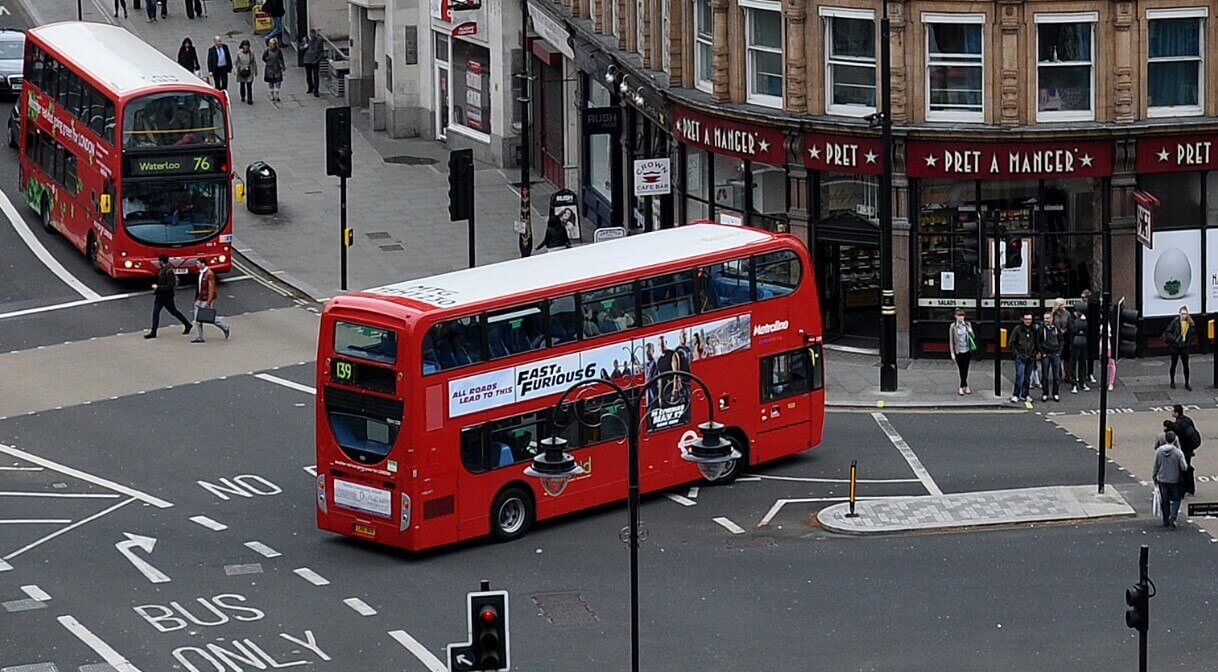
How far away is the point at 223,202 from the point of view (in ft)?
186

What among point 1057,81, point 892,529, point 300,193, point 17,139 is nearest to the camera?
point 892,529

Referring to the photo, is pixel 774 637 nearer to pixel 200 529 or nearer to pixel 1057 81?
pixel 200 529

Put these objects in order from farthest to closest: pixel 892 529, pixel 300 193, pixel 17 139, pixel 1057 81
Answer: pixel 17 139 < pixel 300 193 < pixel 1057 81 < pixel 892 529

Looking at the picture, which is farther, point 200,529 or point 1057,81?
point 1057,81

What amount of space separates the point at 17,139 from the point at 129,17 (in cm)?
1548

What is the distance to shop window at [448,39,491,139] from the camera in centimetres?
6975

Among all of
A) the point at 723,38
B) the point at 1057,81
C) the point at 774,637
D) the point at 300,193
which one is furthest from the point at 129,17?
the point at 774,637

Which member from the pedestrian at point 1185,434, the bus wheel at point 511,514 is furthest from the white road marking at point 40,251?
the pedestrian at point 1185,434

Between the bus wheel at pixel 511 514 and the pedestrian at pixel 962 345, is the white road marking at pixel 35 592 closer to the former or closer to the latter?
the bus wheel at pixel 511 514

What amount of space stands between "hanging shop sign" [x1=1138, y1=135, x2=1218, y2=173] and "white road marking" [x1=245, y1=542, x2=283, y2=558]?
19698mm

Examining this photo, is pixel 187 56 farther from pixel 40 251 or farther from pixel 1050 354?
Result: pixel 1050 354

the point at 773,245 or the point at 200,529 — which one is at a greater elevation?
the point at 773,245

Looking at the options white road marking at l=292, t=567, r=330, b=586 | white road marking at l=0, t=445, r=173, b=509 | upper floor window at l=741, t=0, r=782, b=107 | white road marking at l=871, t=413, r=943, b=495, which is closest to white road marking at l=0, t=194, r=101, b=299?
white road marking at l=0, t=445, r=173, b=509

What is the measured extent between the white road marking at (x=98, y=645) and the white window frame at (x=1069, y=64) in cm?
2261
